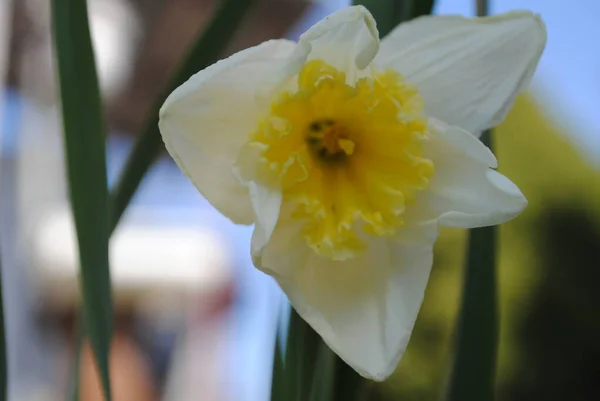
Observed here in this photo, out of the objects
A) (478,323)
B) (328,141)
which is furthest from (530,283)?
(328,141)

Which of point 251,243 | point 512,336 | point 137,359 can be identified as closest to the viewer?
point 251,243

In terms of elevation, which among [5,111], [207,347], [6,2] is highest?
[6,2]

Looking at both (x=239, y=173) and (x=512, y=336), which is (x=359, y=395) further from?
(x=512, y=336)

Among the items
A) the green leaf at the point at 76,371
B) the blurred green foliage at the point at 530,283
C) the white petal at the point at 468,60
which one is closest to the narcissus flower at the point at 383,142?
the white petal at the point at 468,60

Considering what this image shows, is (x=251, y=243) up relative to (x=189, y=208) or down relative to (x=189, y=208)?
up

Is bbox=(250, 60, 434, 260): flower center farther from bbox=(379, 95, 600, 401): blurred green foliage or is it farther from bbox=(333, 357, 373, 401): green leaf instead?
bbox=(379, 95, 600, 401): blurred green foliage

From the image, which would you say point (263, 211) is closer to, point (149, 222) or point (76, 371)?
point (76, 371)

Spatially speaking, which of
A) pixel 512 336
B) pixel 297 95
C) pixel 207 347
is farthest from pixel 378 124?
pixel 207 347
